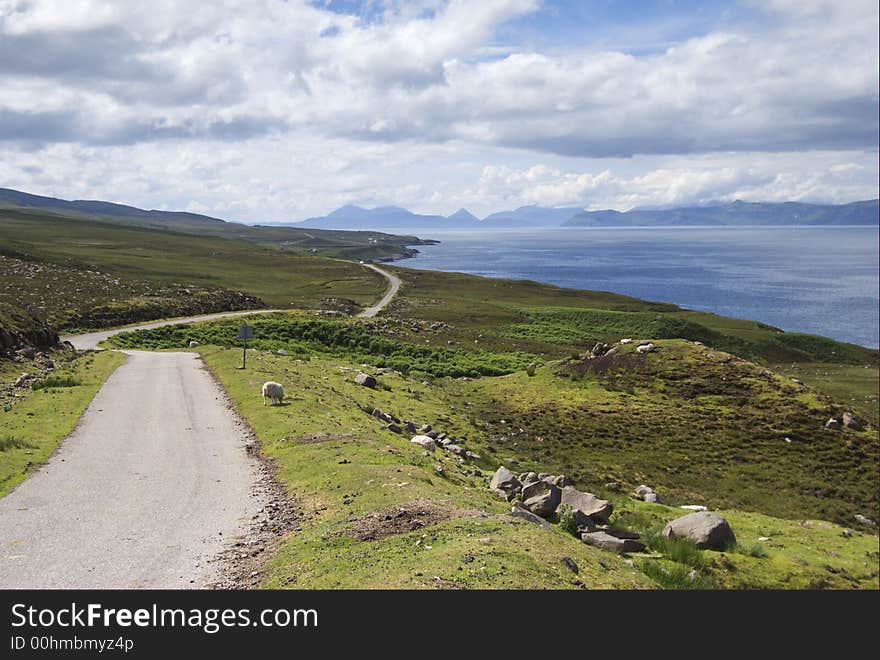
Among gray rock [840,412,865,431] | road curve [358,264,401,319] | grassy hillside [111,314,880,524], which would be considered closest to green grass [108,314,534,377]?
grassy hillside [111,314,880,524]

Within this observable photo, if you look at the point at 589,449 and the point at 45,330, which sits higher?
the point at 45,330

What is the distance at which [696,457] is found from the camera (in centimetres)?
3428

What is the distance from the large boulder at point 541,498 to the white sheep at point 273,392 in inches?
522

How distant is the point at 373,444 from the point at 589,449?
56.5 feet

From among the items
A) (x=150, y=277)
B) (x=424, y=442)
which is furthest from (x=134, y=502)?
(x=150, y=277)

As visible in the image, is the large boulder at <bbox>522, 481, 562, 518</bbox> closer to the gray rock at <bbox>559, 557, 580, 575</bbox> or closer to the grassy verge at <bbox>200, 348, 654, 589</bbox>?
the grassy verge at <bbox>200, 348, 654, 589</bbox>

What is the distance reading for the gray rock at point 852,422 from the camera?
3797 cm

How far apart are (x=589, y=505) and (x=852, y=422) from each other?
Answer: 95.5 feet

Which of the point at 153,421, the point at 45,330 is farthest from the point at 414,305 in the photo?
the point at 153,421

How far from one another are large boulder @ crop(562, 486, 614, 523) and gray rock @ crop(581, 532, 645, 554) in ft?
5.00

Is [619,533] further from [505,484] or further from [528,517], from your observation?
[505,484]

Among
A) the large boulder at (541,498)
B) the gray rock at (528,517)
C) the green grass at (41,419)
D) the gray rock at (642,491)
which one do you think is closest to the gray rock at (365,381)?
the green grass at (41,419)
